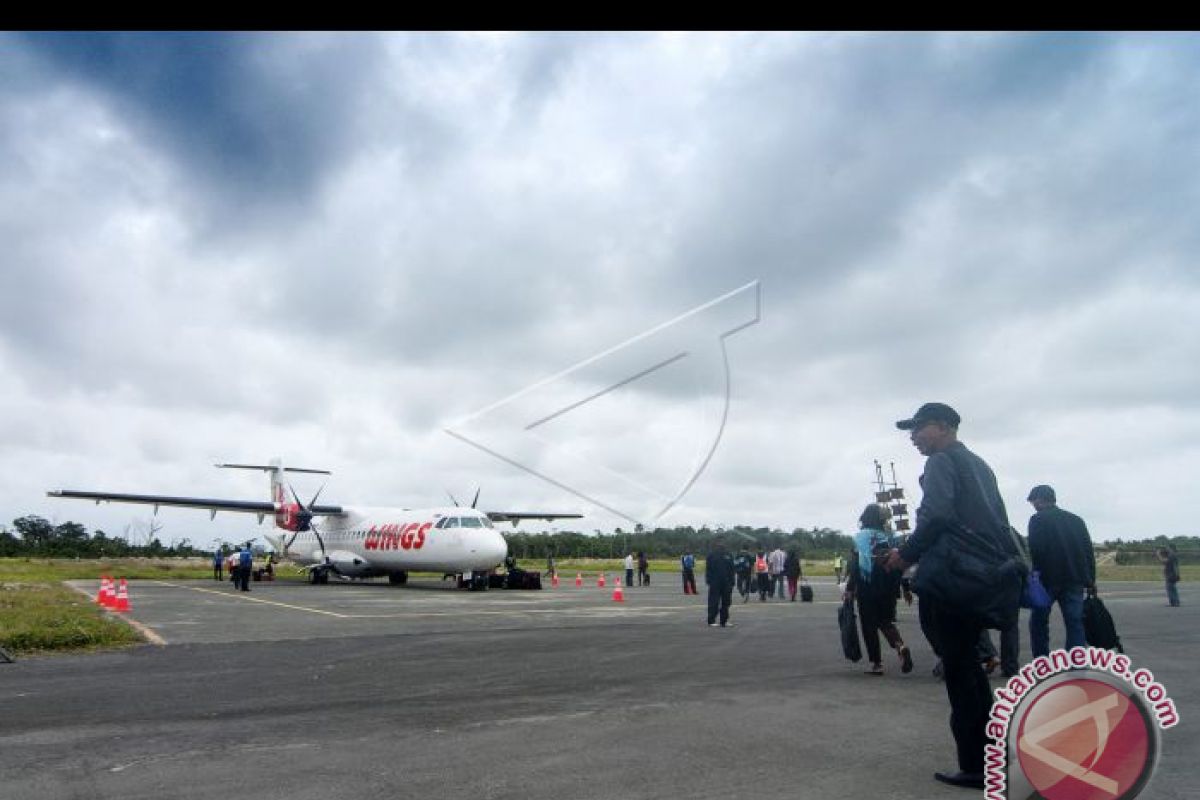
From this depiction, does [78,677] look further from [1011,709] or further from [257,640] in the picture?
[1011,709]

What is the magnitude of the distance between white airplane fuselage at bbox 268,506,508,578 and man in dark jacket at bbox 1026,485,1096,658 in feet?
69.8

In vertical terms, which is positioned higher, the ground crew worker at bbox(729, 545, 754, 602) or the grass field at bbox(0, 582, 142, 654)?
the ground crew worker at bbox(729, 545, 754, 602)

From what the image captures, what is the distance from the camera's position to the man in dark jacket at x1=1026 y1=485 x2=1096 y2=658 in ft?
25.1

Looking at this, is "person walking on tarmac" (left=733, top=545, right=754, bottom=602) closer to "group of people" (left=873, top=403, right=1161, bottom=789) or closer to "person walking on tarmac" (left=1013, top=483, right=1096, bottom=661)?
"person walking on tarmac" (left=1013, top=483, right=1096, bottom=661)

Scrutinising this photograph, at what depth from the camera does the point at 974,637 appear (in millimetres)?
4262

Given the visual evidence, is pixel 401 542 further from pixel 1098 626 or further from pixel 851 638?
pixel 1098 626

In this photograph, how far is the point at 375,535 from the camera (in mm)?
33875

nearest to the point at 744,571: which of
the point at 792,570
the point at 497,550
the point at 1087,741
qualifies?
the point at 792,570

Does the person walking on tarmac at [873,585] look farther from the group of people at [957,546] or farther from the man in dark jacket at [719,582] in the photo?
the man in dark jacket at [719,582]

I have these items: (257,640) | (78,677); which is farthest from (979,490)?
(257,640)

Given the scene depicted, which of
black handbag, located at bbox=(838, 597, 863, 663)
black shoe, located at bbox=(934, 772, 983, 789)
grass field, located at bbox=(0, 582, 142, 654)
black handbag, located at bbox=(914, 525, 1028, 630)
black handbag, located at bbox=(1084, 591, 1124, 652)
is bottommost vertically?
grass field, located at bbox=(0, 582, 142, 654)

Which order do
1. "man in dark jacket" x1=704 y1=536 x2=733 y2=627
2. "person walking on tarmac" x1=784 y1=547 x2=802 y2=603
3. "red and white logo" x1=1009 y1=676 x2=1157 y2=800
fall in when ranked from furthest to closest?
"person walking on tarmac" x1=784 y1=547 x2=802 y2=603 → "man in dark jacket" x1=704 y1=536 x2=733 y2=627 → "red and white logo" x1=1009 y1=676 x2=1157 y2=800

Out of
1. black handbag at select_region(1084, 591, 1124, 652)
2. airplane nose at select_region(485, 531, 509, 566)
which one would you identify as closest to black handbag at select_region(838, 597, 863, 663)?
black handbag at select_region(1084, 591, 1124, 652)
